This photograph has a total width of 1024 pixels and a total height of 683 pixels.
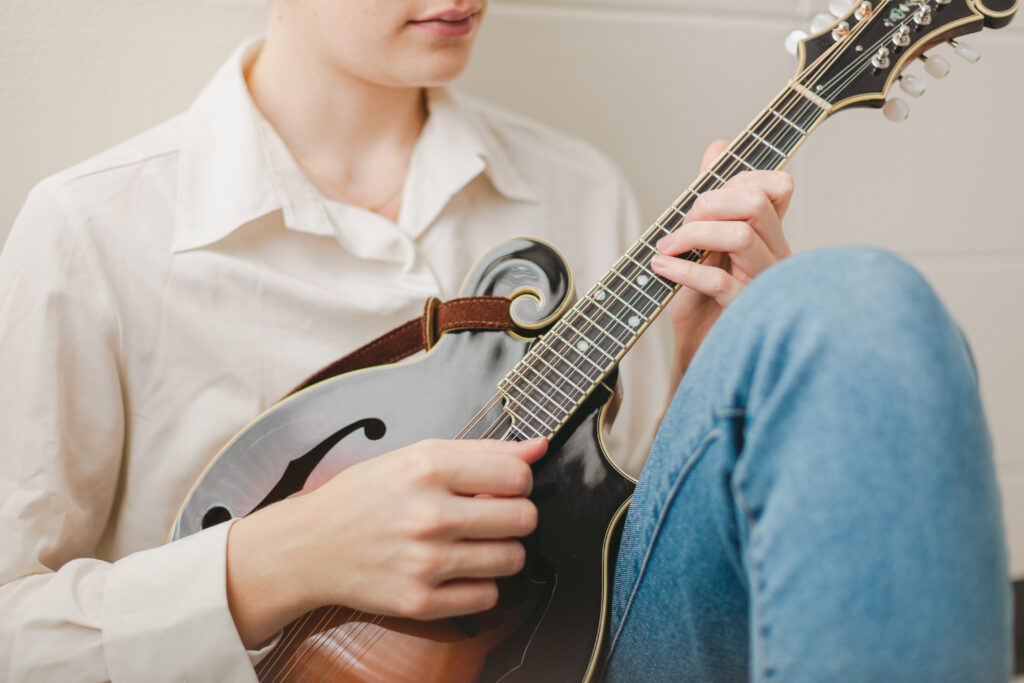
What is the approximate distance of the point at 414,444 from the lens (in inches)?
22.2

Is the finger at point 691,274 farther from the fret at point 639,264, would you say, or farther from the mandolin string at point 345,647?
the mandolin string at point 345,647

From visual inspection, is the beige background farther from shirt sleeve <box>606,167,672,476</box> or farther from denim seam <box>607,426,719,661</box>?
denim seam <box>607,426,719,661</box>

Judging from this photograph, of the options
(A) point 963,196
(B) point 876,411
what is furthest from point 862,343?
(A) point 963,196

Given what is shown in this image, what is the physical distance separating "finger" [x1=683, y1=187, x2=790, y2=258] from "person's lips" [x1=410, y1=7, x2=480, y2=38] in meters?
0.31

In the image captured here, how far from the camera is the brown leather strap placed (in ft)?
2.18

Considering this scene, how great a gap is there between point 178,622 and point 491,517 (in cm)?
27

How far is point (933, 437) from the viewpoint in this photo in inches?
16.2

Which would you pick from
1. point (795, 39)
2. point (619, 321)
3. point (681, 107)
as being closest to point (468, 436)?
point (619, 321)

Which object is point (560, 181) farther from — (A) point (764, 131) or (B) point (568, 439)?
(B) point (568, 439)

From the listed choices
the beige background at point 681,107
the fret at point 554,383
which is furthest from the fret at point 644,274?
the beige background at point 681,107

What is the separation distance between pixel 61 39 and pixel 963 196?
1.41 metres

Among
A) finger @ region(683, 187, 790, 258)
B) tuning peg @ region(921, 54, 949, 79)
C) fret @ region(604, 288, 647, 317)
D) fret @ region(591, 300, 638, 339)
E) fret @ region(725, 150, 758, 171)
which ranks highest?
tuning peg @ region(921, 54, 949, 79)

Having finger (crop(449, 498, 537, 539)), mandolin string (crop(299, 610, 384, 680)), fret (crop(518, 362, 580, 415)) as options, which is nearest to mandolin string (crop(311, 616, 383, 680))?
mandolin string (crop(299, 610, 384, 680))

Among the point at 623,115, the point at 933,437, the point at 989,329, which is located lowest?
the point at 989,329
